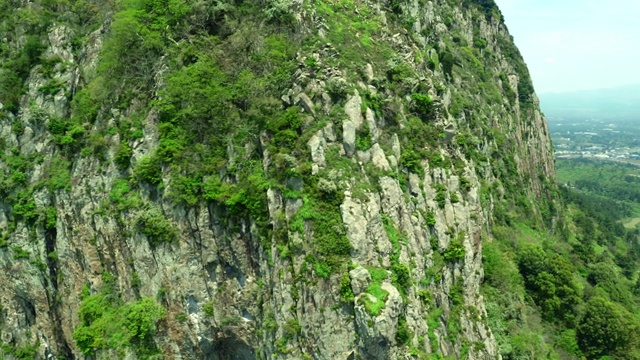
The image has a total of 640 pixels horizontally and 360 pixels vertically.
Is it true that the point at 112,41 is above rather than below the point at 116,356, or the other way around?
above

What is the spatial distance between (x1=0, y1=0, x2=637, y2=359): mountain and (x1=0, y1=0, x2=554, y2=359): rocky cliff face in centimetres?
14

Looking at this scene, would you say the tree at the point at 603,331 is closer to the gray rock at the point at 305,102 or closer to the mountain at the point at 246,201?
the mountain at the point at 246,201

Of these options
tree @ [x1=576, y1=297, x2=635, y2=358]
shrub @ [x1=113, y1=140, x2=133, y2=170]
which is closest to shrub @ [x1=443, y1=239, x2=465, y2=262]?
tree @ [x1=576, y1=297, x2=635, y2=358]

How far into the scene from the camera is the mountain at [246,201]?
1032 inches

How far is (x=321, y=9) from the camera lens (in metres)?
35.3

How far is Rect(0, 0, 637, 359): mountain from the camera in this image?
26.2 m

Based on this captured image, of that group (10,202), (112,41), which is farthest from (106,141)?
(10,202)

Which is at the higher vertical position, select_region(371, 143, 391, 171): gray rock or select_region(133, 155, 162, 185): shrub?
select_region(133, 155, 162, 185): shrub

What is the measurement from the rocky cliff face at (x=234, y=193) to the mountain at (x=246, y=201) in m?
0.14

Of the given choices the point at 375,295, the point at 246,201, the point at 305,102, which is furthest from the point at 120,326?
the point at 305,102

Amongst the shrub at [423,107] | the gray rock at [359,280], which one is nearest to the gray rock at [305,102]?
the shrub at [423,107]

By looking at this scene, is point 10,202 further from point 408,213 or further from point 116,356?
point 408,213

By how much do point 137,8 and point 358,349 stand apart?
32933mm

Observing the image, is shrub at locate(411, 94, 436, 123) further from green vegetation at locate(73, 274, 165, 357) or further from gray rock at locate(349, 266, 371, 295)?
green vegetation at locate(73, 274, 165, 357)
